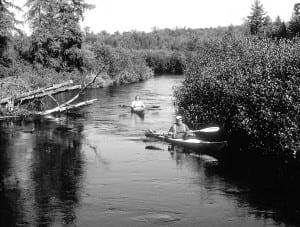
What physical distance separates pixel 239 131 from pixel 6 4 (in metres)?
39.1

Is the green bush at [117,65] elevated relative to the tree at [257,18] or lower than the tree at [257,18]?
lower

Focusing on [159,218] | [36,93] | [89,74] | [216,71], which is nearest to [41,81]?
[89,74]

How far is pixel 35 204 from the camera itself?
19516mm

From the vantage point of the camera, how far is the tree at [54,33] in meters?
69.6

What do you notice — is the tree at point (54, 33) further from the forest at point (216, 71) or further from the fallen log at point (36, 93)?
the fallen log at point (36, 93)

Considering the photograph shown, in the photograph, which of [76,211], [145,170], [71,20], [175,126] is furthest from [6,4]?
[76,211]

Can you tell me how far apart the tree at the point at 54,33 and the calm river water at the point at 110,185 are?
35647 millimetres

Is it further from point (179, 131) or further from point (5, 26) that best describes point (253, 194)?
point (5, 26)

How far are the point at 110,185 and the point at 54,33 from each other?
51.0 metres

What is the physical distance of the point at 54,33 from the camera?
2741 inches

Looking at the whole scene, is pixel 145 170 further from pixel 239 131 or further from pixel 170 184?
pixel 239 131

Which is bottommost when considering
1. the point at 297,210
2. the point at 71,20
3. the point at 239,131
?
the point at 297,210

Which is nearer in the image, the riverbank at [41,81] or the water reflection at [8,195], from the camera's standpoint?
the water reflection at [8,195]

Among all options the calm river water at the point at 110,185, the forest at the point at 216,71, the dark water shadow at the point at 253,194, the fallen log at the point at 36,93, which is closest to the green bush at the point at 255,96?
the forest at the point at 216,71
